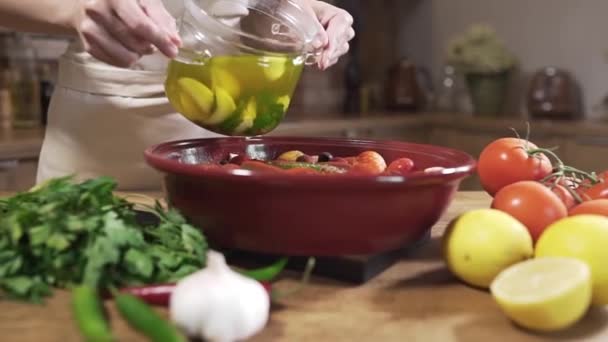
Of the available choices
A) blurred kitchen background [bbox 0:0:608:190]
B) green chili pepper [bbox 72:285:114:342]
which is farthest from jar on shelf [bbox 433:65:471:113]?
green chili pepper [bbox 72:285:114:342]

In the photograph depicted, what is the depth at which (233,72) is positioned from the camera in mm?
997

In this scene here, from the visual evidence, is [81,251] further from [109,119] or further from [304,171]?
[109,119]

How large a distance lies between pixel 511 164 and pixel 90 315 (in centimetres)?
69

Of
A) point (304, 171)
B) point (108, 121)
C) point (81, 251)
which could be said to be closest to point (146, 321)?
point (81, 251)

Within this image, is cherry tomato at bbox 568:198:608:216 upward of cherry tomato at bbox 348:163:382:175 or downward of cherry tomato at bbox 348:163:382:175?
downward

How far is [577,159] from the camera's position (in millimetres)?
2654

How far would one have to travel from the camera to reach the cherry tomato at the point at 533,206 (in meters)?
0.84

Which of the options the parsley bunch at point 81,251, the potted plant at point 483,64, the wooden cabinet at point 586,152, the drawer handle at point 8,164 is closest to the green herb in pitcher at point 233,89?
the parsley bunch at point 81,251

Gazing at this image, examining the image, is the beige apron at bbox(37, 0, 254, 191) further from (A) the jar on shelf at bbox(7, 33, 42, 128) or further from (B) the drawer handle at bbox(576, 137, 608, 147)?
(B) the drawer handle at bbox(576, 137, 608, 147)

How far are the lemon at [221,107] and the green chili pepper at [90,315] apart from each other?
424mm

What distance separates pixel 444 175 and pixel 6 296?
19.3 inches

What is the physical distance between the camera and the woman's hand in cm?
120

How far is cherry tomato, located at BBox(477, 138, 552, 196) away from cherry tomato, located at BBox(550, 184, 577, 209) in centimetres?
10

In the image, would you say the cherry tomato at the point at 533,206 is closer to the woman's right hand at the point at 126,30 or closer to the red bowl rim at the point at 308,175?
the red bowl rim at the point at 308,175
